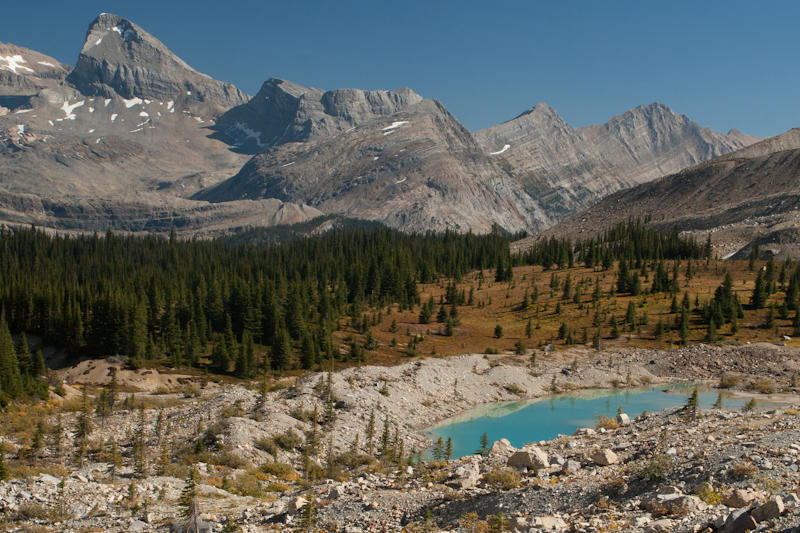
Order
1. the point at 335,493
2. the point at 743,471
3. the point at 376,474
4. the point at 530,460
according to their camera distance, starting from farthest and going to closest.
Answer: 1. the point at 376,474
2. the point at 530,460
3. the point at 335,493
4. the point at 743,471

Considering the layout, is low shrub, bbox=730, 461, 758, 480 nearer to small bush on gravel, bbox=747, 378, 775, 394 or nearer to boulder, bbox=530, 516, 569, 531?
boulder, bbox=530, 516, 569, 531

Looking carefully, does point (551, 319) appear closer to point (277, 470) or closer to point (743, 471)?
point (277, 470)

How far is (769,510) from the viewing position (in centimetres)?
1578

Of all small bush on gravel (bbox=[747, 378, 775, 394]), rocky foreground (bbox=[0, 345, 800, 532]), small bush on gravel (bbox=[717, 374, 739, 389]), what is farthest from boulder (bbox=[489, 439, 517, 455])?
small bush on gravel (bbox=[717, 374, 739, 389])

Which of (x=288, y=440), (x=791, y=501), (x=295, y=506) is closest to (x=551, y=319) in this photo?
(x=288, y=440)

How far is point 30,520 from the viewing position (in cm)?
2409

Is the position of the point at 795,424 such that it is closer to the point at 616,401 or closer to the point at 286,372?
the point at 616,401

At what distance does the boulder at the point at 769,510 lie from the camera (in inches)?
615

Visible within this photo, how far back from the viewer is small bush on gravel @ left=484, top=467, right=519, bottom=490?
24859mm

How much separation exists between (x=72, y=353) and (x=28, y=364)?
54.7 feet

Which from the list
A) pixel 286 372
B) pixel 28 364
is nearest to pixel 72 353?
pixel 28 364

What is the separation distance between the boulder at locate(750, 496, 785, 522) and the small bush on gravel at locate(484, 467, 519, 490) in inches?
406

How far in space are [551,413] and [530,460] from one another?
3625 centimetres

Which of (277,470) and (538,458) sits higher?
(538,458)
